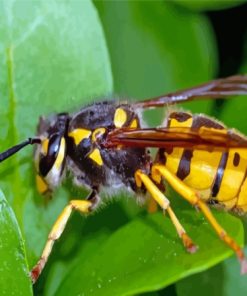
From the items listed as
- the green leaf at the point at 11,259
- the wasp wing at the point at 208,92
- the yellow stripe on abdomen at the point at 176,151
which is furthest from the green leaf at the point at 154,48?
the green leaf at the point at 11,259

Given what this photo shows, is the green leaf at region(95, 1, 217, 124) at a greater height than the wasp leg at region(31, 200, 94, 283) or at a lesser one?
greater

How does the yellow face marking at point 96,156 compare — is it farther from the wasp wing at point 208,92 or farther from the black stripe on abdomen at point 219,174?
the black stripe on abdomen at point 219,174

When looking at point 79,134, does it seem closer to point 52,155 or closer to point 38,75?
point 52,155

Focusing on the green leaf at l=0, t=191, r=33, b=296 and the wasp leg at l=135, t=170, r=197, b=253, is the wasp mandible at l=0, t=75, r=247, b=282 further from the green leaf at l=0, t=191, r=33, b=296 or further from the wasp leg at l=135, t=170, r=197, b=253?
the green leaf at l=0, t=191, r=33, b=296

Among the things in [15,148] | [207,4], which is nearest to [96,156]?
[15,148]

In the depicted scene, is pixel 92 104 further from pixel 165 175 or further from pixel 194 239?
pixel 194 239

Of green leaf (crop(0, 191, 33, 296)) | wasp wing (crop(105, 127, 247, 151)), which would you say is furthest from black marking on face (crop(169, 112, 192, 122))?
green leaf (crop(0, 191, 33, 296))
